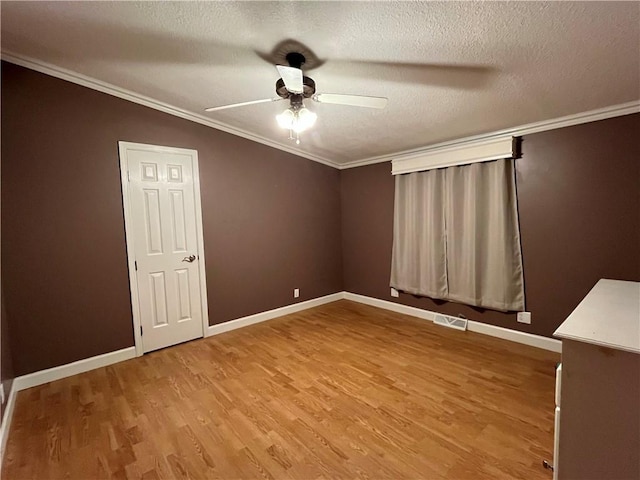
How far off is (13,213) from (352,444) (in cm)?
317

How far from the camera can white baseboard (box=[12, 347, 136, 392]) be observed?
2.52 m

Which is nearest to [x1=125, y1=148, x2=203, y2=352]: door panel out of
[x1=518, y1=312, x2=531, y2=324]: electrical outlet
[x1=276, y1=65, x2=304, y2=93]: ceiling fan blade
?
[x1=276, y1=65, x2=304, y2=93]: ceiling fan blade

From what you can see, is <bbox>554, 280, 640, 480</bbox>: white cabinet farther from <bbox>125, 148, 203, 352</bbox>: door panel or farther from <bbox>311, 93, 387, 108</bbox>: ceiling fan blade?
<bbox>125, 148, 203, 352</bbox>: door panel

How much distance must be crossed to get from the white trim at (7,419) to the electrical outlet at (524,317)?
4.26 meters

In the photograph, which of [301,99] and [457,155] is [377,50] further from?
[457,155]

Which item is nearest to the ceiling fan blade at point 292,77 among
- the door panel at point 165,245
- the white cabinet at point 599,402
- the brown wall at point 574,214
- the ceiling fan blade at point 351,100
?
the ceiling fan blade at point 351,100

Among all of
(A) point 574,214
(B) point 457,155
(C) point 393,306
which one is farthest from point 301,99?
(C) point 393,306

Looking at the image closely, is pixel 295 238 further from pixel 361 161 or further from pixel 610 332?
pixel 610 332

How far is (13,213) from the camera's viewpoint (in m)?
2.46

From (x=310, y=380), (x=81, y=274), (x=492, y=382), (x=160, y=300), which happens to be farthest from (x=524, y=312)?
(x=81, y=274)

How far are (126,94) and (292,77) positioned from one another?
2.21m

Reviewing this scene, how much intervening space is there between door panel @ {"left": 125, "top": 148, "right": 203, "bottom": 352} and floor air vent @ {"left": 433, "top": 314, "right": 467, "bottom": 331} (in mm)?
2933

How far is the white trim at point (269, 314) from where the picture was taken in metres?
3.65

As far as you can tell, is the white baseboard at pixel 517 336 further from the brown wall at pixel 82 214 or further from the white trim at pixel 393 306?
the brown wall at pixel 82 214
